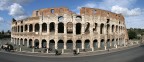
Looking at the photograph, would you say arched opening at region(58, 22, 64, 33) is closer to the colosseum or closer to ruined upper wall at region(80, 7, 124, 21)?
the colosseum

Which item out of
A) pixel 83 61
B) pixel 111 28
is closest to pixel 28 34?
pixel 111 28

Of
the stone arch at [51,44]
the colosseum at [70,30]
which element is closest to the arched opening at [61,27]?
the colosseum at [70,30]

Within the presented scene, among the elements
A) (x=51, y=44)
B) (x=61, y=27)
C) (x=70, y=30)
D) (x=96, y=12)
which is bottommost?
(x=51, y=44)

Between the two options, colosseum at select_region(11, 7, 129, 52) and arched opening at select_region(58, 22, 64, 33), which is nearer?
colosseum at select_region(11, 7, 129, 52)

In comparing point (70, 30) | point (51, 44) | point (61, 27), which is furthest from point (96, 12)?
point (51, 44)

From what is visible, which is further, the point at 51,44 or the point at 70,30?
the point at 70,30

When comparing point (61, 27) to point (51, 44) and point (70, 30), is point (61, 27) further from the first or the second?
point (51, 44)

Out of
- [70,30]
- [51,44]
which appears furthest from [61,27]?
[51,44]

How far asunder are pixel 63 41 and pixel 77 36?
11.4ft

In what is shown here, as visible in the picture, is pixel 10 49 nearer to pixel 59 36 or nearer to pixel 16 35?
pixel 59 36

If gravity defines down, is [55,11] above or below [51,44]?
above

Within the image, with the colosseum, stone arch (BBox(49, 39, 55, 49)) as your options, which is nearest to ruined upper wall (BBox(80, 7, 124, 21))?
the colosseum

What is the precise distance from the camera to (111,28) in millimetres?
54156

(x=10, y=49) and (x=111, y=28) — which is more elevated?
(x=111, y=28)
